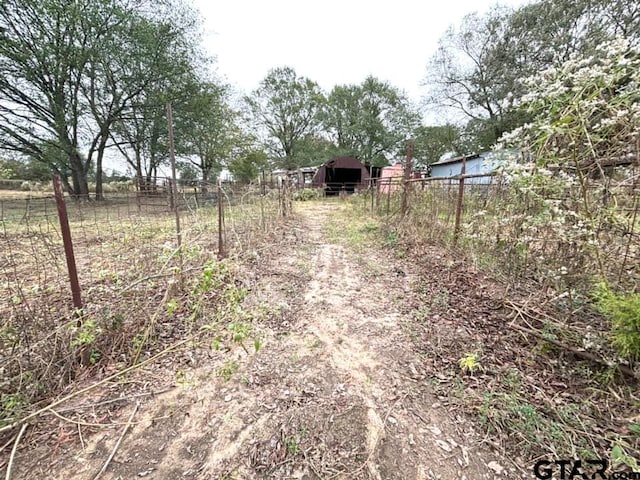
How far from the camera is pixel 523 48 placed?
14.2 meters

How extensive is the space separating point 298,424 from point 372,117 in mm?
27522

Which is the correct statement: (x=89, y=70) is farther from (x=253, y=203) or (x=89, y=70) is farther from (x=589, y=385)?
(x=589, y=385)

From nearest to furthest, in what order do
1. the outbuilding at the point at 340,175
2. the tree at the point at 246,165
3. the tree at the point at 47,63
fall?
the tree at the point at 47,63 → the outbuilding at the point at 340,175 → the tree at the point at 246,165

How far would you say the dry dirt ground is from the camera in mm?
1377

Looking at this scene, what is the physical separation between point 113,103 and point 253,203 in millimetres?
12044

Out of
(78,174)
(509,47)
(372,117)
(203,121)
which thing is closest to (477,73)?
(509,47)

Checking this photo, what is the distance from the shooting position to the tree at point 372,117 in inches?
1003

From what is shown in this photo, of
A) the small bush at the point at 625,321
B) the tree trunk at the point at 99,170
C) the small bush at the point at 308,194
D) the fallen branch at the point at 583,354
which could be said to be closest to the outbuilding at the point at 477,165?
the small bush at the point at 625,321

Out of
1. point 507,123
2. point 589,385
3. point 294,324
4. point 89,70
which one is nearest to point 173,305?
point 294,324

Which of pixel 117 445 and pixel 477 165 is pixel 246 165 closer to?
pixel 477 165

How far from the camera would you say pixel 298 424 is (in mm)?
1627

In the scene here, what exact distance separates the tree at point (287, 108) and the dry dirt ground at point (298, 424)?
2748 centimetres

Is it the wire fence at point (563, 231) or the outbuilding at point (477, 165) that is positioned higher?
the outbuilding at point (477, 165)

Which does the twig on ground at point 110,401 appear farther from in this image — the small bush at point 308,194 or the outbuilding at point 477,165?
the small bush at point 308,194
